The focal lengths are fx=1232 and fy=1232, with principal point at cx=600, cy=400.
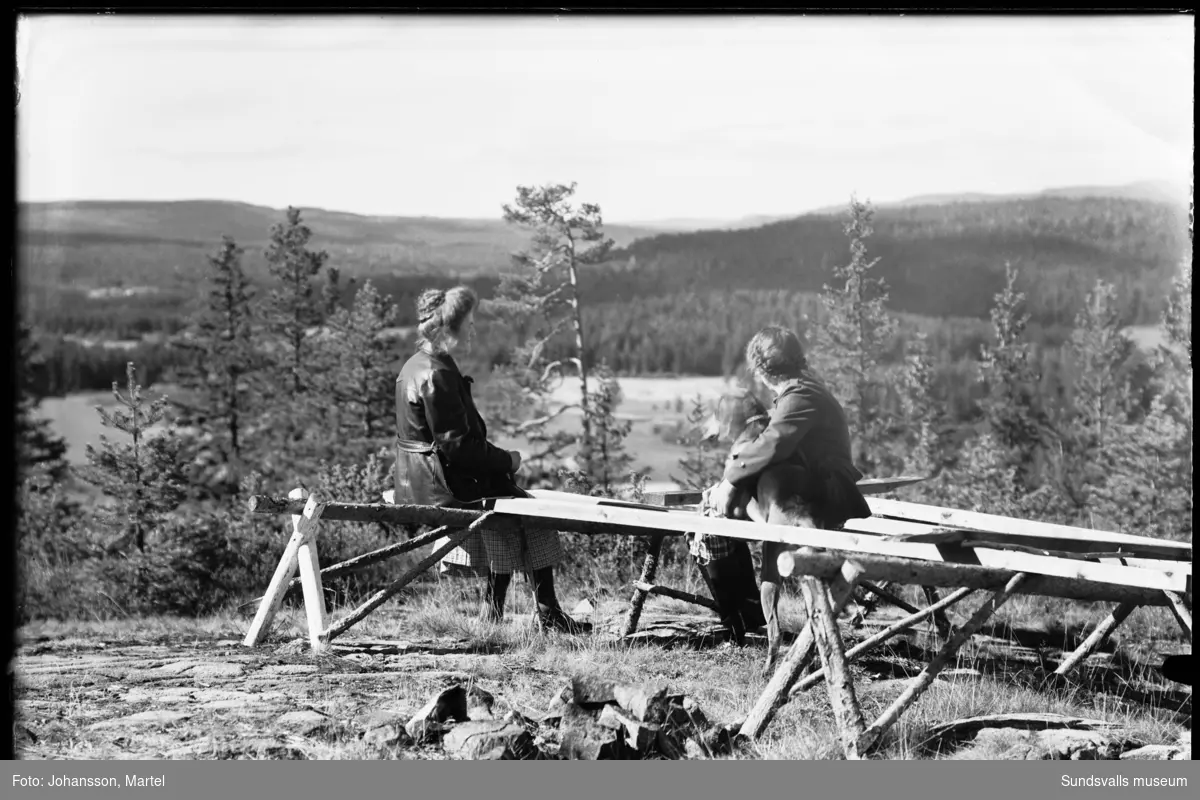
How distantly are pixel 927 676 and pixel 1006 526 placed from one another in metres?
1.54

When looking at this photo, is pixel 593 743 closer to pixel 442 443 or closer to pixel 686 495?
pixel 442 443

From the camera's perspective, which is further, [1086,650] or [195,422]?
[195,422]

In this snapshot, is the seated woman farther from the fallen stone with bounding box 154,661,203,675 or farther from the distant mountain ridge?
the distant mountain ridge

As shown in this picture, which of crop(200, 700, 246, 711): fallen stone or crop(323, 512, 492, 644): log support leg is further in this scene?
crop(323, 512, 492, 644): log support leg

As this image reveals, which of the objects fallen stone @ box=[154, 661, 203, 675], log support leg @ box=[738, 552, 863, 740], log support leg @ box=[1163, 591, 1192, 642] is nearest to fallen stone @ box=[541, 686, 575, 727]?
log support leg @ box=[738, 552, 863, 740]

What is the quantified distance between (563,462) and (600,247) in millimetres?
2424

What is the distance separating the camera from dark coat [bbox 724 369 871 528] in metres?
5.67

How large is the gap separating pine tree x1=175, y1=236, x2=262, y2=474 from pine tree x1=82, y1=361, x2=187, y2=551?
541cm

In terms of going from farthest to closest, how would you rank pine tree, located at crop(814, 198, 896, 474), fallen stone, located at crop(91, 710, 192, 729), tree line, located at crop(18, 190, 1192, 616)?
1. pine tree, located at crop(814, 198, 896, 474)
2. tree line, located at crop(18, 190, 1192, 616)
3. fallen stone, located at crop(91, 710, 192, 729)

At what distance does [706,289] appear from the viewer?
16.1 meters

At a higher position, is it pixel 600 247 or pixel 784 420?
pixel 600 247

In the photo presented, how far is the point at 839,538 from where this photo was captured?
5.39m
